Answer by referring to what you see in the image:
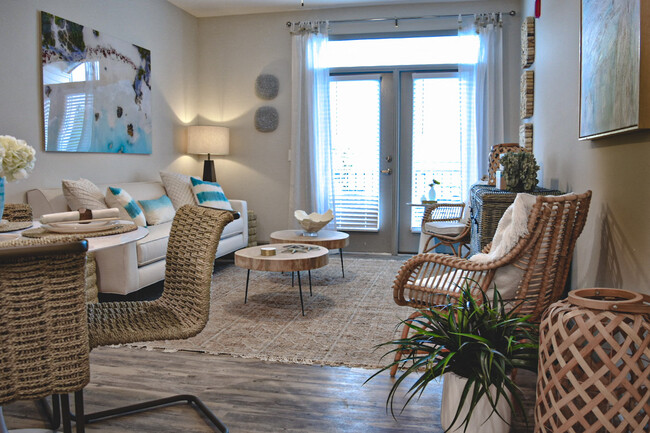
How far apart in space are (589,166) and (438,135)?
309cm

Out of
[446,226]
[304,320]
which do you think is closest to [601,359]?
[304,320]

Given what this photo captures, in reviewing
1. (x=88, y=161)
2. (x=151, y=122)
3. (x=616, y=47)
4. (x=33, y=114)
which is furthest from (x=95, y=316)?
(x=151, y=122)

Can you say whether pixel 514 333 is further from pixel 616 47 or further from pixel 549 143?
pixel 549 143

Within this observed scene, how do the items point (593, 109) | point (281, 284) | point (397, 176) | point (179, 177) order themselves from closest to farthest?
point (593, 109) < point (281, 284) < point (179, 177) < point (397, 176)

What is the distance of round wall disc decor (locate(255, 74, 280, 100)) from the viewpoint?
6367 millimetres

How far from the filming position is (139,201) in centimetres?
472

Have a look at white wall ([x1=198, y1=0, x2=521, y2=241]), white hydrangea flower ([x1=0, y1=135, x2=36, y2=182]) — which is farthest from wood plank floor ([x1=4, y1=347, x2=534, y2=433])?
white wall ([x1=198, y1=0, x2=521, y2=241])

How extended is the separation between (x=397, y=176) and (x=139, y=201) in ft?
9.24

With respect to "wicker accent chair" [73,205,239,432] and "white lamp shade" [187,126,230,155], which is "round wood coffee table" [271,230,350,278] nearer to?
"white lamp shade" [187,126,230,155]

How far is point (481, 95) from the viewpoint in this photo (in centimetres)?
575

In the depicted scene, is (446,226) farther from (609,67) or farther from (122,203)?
(122,203)

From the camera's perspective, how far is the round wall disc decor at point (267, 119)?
639 centimetres

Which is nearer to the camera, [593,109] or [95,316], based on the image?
[95,316]

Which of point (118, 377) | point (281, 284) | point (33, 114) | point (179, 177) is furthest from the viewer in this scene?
point (179, 177)
